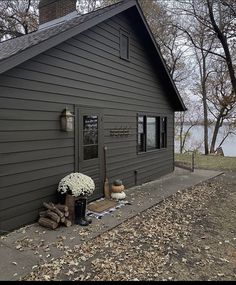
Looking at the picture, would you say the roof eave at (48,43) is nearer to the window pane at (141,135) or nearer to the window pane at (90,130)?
the window pane at (90,130)

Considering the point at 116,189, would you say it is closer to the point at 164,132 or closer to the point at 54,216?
the point at 54,216

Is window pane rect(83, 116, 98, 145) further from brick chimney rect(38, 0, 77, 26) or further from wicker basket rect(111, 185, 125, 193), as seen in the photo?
brick chimney rect(38, 0, 77, 26)

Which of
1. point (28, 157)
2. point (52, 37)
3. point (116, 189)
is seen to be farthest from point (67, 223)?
point (52, 37)

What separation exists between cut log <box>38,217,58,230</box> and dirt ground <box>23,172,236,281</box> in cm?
82

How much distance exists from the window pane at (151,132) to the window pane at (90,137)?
3296mm

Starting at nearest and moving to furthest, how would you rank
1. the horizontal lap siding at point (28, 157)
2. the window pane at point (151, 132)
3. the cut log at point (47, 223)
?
the horizontal lap siding at point (28, 157) < the cut log at point (47, 223) < the window pane at point (151, 132)

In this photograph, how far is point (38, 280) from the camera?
3.55 m

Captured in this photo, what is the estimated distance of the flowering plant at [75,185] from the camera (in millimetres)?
5527

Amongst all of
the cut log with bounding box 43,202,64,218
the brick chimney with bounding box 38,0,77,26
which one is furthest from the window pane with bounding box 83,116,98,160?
the brick chimney with bounding box 38,0,77,26

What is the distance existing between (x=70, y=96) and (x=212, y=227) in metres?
3.94

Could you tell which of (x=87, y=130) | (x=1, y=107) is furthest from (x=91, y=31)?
(x=1, y=107)

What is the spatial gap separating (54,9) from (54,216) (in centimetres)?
630

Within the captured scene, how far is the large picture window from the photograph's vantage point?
952cm

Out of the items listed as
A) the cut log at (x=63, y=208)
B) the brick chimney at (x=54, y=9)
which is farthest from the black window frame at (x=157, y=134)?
the cut log at (x=63, y=208)
